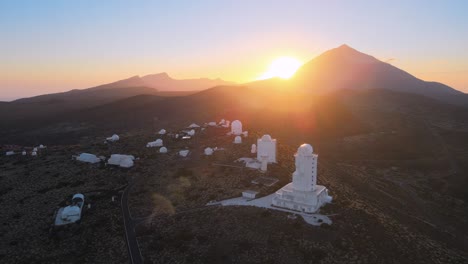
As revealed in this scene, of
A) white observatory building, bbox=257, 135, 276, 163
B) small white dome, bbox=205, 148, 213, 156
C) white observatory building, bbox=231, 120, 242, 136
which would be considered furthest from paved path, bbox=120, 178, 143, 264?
white observatory building, bbox=231, 120, 242, 136

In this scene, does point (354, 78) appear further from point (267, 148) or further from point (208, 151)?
point (267, 148)

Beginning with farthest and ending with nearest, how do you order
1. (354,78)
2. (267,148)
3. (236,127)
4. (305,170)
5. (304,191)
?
(354,78), (236,127), (267,148), (305,170), (304,191)

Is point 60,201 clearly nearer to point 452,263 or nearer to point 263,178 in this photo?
point 263,178

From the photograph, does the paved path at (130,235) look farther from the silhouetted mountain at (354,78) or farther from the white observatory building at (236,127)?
the silhouetted mountain at (354,78)

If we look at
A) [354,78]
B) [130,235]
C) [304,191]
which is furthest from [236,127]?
[354,78]

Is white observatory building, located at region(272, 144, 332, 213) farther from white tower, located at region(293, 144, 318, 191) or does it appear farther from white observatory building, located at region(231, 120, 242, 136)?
white observatory building, located at region(231, 120, 242, 136)

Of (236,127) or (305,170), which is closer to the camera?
(305,170)

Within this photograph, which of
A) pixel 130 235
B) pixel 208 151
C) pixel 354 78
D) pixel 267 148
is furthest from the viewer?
pixel 354 78

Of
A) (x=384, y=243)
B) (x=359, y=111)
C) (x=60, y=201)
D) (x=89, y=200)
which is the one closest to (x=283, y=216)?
(x=384, y=243)
